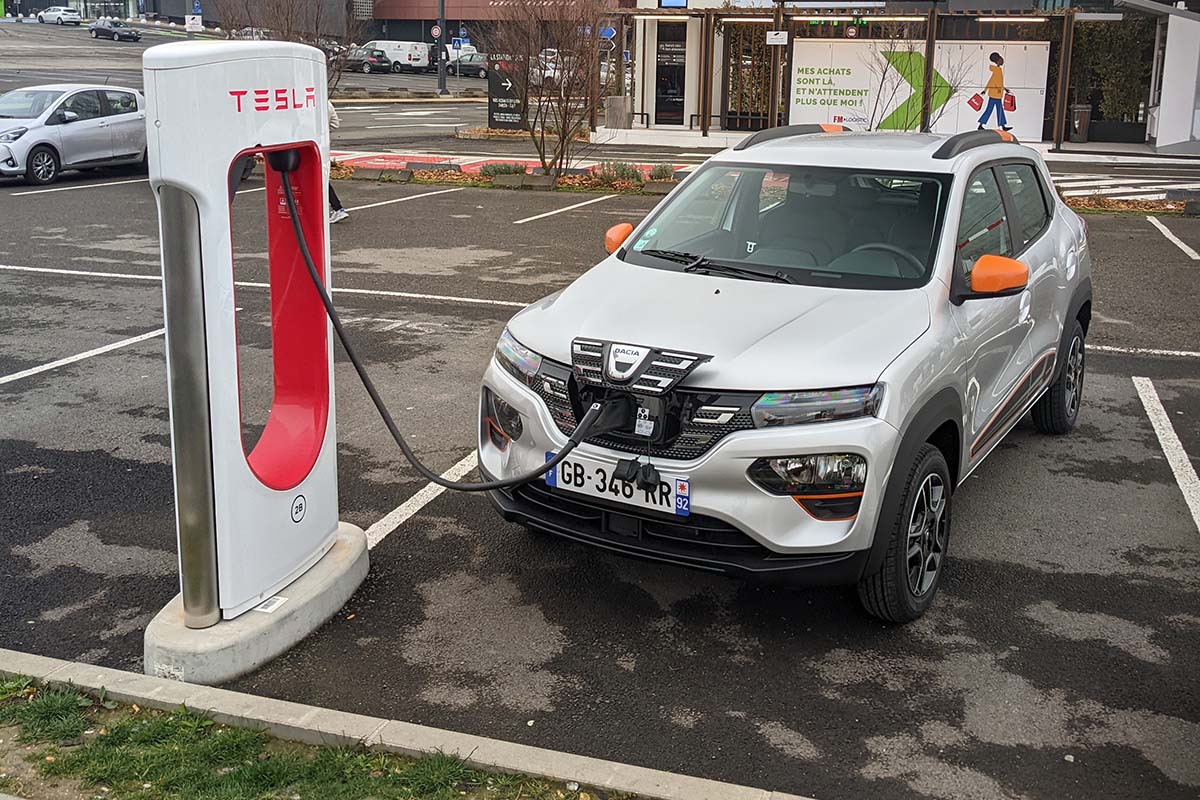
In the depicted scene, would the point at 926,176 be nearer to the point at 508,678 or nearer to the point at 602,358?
the point at 602,358

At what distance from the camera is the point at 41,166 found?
1889cm

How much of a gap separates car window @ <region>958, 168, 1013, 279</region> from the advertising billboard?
2143 cm

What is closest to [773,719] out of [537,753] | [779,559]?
[779,559]

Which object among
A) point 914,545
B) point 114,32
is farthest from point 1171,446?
point 114,32

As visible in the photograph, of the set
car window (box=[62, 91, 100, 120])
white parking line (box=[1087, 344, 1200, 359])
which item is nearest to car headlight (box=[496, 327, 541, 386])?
white parking line (box=[1087, 344, 1200, 359])

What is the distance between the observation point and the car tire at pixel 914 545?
4352 mm

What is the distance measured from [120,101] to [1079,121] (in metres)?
21.7

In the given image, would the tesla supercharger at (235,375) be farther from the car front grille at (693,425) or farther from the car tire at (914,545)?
the car tire at (914,545)

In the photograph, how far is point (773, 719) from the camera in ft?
13.2

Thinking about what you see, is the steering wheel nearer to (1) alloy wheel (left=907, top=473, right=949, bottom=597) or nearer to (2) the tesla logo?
(1) alloy wheel (left=907, top=473, right=949, bottom=597)

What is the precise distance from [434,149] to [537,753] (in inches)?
946

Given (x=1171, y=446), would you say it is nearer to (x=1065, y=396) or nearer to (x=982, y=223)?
(x=1065, y=396)

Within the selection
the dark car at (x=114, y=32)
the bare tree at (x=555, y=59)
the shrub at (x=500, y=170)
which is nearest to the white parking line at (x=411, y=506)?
the bare tree at (x=555, y=59)

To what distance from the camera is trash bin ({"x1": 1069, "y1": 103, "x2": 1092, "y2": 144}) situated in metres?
28.9
